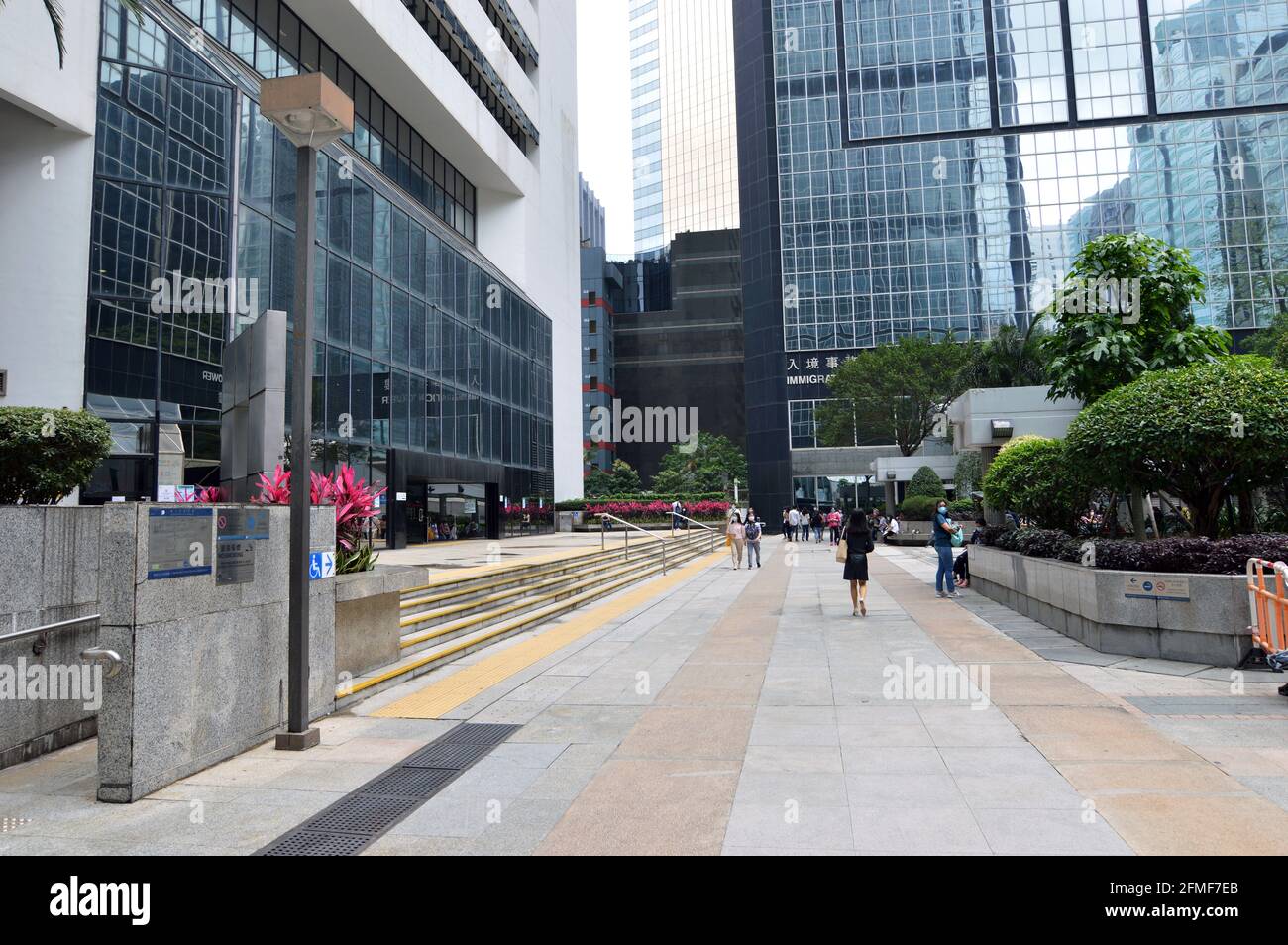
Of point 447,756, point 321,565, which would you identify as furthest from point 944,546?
point 321,565

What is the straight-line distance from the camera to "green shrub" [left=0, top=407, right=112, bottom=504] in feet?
22.7

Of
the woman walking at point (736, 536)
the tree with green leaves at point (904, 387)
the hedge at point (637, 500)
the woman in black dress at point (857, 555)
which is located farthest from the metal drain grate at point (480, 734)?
the tree with green leaves at point (904, 387)

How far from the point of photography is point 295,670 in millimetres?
6176

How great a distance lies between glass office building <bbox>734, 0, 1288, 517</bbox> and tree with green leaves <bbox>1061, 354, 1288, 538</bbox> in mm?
54910

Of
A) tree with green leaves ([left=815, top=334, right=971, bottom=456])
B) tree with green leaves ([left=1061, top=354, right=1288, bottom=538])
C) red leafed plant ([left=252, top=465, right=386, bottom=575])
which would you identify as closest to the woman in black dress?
tree with green leaves ([left=1061, top=354, right=1288, bottom=538])

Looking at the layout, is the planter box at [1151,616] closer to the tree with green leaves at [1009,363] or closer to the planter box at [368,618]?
the planter box at [368,618]

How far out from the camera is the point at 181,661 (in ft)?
17.8

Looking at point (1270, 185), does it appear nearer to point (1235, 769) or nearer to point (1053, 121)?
point (1053, 121)

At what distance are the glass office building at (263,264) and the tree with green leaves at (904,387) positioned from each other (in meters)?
24.4

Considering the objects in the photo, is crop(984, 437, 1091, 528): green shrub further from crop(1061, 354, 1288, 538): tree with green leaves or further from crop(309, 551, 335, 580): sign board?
crop(309, 551, 335, 580): sign board

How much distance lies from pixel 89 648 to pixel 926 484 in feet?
125

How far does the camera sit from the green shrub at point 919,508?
3672 cm

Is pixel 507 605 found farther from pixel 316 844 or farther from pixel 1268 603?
pixel 1268 603

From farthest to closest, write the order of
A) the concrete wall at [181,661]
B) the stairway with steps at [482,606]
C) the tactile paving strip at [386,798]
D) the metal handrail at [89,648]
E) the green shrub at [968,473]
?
the green shrub at [968,473]
the stairway with steps at [482,606]
the concrete wall at [181,661]
the metal handrail at [89,648]
the tactile paving strip at [386,798]
